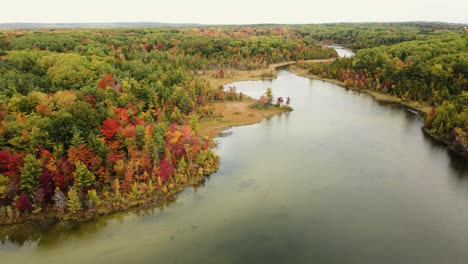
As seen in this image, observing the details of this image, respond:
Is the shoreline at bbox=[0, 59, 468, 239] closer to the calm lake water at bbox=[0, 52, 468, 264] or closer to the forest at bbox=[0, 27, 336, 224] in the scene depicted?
the forest at bbox=[0, 27, 336, 224]

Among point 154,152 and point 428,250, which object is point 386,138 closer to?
point 428,250

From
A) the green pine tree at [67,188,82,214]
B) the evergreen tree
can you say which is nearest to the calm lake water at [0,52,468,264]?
the green pine tree at [67,188,82,214]

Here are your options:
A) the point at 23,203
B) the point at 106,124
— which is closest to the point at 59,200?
the point at 23,203

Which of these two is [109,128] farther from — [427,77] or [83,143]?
[427,77]

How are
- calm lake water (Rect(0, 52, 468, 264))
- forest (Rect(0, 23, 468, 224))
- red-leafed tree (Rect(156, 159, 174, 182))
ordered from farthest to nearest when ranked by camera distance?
red-leafed tree (Rect(156, 159, 174, 182)) < forest (Rect(0, 23, 468, 224)) < calm lake water (Rect(0, 52, 468, 264))

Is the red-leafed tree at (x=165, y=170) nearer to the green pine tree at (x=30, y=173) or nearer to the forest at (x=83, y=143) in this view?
the forest at (x=83, y=143)

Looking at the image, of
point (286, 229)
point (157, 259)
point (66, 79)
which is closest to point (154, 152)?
point (157, 259)
